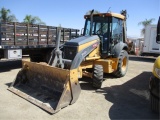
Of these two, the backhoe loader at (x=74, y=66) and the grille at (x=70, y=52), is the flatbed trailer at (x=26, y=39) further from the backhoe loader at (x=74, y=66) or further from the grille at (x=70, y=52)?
the grille at (x=70, y=52)

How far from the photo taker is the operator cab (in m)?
7.14

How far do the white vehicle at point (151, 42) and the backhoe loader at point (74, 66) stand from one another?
717cm

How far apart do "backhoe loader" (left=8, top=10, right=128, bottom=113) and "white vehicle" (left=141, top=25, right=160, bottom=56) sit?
7168 millimetres

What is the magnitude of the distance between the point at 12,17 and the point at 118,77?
1003 inches

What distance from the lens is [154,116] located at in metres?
4.43

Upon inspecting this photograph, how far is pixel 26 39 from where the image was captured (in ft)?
27.9

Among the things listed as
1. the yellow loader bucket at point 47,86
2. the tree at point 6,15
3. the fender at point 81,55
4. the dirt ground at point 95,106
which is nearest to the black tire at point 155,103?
the dirt ground at point 95,106

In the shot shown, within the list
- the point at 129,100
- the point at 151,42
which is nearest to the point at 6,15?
the point at 151,42

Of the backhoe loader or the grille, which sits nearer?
the backhoe loader

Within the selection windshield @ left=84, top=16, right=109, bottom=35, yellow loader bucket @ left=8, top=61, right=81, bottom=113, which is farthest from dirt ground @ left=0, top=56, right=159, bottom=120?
windshield @ left=84, top=16, right=109, bottom=35

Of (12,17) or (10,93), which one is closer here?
(10,93)

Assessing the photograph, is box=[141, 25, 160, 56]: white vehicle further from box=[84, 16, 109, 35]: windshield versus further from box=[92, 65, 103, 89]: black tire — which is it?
box=[92, 65, 103, 89]: black tire

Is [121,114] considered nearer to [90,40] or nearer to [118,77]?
[90,40]

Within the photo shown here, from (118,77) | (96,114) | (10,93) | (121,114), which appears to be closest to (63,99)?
(96,114)
